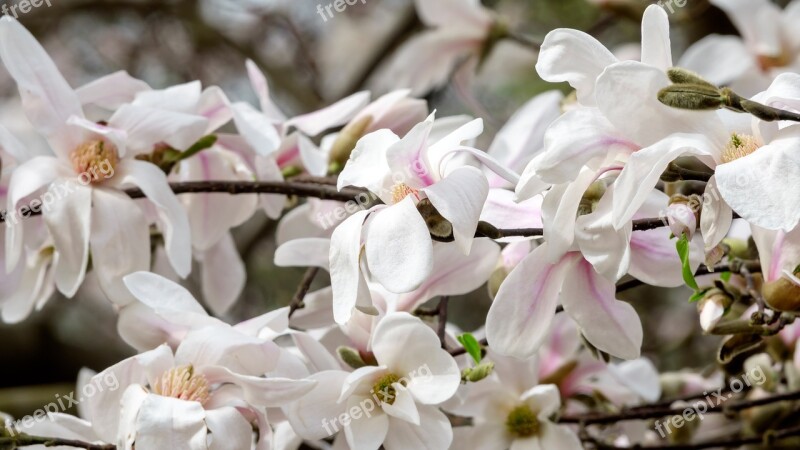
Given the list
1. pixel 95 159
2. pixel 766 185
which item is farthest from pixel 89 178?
pixel 766 185

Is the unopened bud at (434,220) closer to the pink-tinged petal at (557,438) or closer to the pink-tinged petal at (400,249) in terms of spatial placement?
the pink-tinged petal at (400,249)

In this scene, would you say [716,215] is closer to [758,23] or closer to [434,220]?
[434,220]

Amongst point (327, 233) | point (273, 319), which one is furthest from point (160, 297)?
point (327, 233)

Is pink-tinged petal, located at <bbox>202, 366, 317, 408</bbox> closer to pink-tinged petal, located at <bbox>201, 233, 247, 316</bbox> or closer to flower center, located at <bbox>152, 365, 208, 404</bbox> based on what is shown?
flower center, located at <bbox>152, 365, 208, 404</bbox>

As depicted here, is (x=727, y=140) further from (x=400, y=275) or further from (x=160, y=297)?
(x=160, y=297)

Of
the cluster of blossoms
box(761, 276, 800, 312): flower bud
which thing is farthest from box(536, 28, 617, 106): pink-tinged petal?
box(761, 276, 800, 312): flower bud

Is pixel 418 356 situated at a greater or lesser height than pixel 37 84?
lesser
